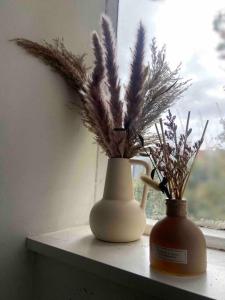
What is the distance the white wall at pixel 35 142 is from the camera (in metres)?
0.77

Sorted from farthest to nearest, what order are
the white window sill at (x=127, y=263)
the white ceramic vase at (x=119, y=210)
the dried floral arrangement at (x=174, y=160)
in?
the white ceramic vase at (x=119, y=210)
the dried floral arrangement at (x=174, y=160)
the white window sill at (x=127, y=263)

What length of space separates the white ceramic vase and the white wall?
162 mm

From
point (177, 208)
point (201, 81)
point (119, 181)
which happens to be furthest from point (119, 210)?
point (201, 81)

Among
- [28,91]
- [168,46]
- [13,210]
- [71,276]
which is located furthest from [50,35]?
[71,276]

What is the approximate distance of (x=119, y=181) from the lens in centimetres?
80

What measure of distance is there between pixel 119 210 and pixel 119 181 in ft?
0.26

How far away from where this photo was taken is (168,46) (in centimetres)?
94

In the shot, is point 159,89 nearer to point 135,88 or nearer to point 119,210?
point 135,88

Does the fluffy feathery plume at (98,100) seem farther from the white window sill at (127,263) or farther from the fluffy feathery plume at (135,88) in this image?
the white window sill at (127,263)

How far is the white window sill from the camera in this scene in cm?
51

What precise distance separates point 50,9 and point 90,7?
19 centimetres

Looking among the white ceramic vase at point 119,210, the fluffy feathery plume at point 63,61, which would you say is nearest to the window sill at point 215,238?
the white ceramic vase at point 119,210

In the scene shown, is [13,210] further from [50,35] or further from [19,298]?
[50,35]

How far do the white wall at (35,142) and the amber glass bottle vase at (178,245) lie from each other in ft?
1.24
